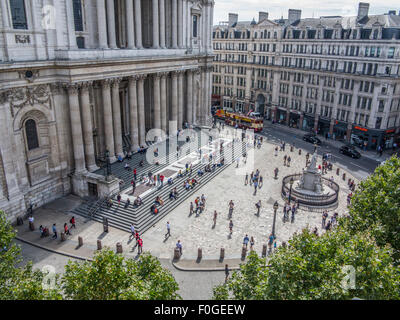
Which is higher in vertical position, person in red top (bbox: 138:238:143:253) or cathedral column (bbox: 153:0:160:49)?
cathedral column (bbox: 153:0:160:49)

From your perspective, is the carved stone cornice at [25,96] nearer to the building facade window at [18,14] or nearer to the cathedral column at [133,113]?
the building facade window at [18,14]

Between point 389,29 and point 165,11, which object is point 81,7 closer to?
point 165,11

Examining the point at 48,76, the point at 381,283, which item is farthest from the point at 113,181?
the point at 381,283

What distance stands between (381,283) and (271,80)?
76.9 m

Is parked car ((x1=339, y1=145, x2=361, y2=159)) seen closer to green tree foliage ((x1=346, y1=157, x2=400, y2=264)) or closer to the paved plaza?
the paved plaza

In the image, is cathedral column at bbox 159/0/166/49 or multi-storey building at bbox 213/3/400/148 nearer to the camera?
cathedral column at bbox 159/0/166/49

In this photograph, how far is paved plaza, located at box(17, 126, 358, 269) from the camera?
33.1 meters

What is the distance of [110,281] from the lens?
643 inches

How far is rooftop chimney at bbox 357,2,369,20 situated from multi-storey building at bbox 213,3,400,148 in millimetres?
192

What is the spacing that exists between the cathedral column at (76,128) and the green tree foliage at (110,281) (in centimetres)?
2573

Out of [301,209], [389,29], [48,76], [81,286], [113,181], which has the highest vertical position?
[389,29]

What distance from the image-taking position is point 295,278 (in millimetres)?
17109

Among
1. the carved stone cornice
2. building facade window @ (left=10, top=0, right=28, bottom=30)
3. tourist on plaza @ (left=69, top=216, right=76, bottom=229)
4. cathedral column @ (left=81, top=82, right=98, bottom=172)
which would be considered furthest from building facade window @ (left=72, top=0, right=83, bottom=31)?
tourist on plaza @ (left=69, top=216, right=76, bottom=229)

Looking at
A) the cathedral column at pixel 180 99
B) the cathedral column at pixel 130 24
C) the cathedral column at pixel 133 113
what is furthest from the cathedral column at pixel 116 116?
the cathedral column at pixel 180 99
